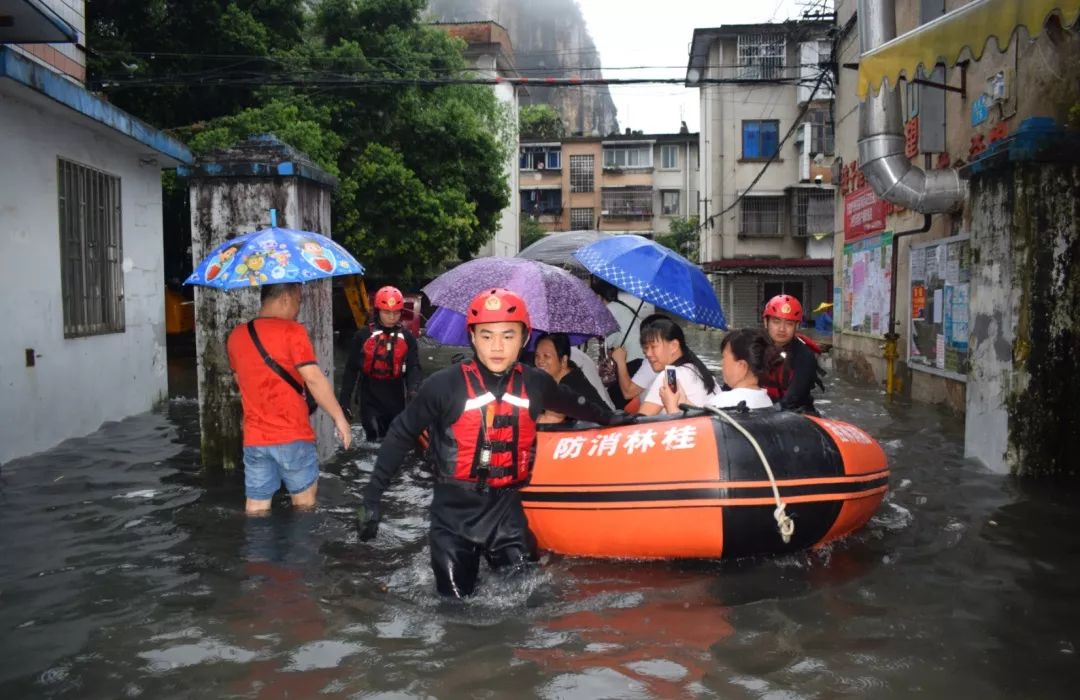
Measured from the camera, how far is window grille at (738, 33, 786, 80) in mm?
33969

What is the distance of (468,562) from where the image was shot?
15.0 feet

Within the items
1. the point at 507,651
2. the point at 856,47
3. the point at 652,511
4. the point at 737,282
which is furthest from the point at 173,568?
the point at 737,282

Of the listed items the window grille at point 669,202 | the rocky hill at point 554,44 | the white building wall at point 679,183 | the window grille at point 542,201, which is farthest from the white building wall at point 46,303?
the rocky hill at point 554,44

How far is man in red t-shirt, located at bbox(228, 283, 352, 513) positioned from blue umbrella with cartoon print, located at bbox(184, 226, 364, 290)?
0.18 metres

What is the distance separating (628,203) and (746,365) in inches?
1706

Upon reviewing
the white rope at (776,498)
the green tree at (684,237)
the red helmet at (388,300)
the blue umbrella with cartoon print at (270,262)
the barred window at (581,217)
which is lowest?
the white rope at (776,498)

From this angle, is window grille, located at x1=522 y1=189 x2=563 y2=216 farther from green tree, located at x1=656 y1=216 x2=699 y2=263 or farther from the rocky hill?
the rocky hill

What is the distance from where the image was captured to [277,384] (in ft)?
18.5

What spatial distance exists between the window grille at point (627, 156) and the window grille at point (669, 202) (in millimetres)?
1826

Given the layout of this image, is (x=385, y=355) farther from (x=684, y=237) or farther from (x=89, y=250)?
(x=684, y=237)

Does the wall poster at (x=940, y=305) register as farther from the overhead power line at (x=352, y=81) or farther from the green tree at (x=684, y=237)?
the green tree at (x=684, y=237)

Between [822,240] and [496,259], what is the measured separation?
3035 cm

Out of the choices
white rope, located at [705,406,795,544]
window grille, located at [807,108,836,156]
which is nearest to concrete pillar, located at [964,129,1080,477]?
white rope, located at [705,406,795,544]

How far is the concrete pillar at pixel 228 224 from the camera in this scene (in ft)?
24.5
